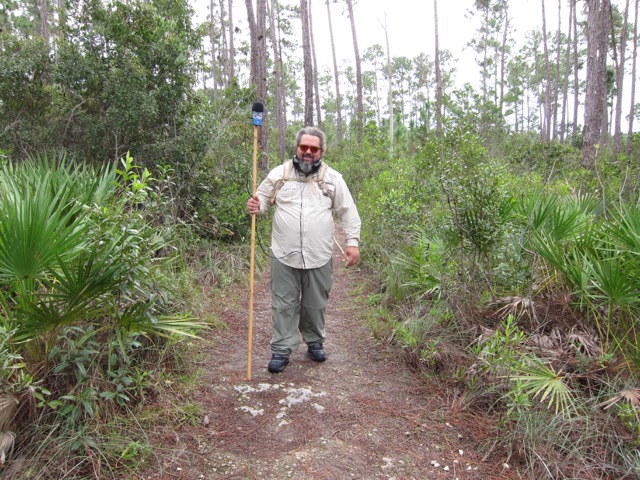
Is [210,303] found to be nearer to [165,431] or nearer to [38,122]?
[165,431]

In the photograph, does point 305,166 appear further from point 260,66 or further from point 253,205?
point 260,66

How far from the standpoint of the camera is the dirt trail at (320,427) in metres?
2.55

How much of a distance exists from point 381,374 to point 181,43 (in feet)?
18.7

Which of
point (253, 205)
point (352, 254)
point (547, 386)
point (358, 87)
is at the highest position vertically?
point (358, 87)

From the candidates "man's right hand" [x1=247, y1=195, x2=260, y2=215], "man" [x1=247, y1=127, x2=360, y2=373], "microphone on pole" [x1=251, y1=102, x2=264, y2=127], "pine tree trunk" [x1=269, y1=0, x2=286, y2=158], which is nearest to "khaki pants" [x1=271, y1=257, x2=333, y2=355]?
"man" [x1=247, y1=127, x2=360, y2=373]

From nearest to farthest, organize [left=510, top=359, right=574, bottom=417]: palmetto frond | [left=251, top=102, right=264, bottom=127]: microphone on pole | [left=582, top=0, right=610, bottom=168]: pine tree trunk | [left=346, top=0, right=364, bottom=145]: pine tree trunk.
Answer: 1. [left=510, top=359, right=574, bottom=417]: palmetto frond
2. [left=251, top=102, right=264, bottom=127]: microphone on pole
3. [left=582, top=0, right=610, bottom=168]: pine tree trunk
4. [left=346, top=0, right=364, bottom=145]: pine tree trunk

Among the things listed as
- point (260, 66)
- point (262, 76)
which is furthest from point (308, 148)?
point (260, 66)

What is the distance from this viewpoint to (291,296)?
3750 mm

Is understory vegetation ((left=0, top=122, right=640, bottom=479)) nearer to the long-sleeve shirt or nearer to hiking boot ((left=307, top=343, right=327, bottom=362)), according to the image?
hiking boot ((left=307, top=343, right=327, bottom=362))

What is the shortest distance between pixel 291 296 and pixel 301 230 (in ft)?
1.91

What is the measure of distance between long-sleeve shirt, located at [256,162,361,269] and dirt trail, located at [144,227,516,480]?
3.35 ft

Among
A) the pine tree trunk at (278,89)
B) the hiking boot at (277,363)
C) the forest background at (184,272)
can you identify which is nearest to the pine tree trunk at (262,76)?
the forest background at (184,272)

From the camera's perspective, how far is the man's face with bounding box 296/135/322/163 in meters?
3.60

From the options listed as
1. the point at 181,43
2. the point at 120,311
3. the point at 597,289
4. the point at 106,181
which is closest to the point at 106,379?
the point at 120,311
